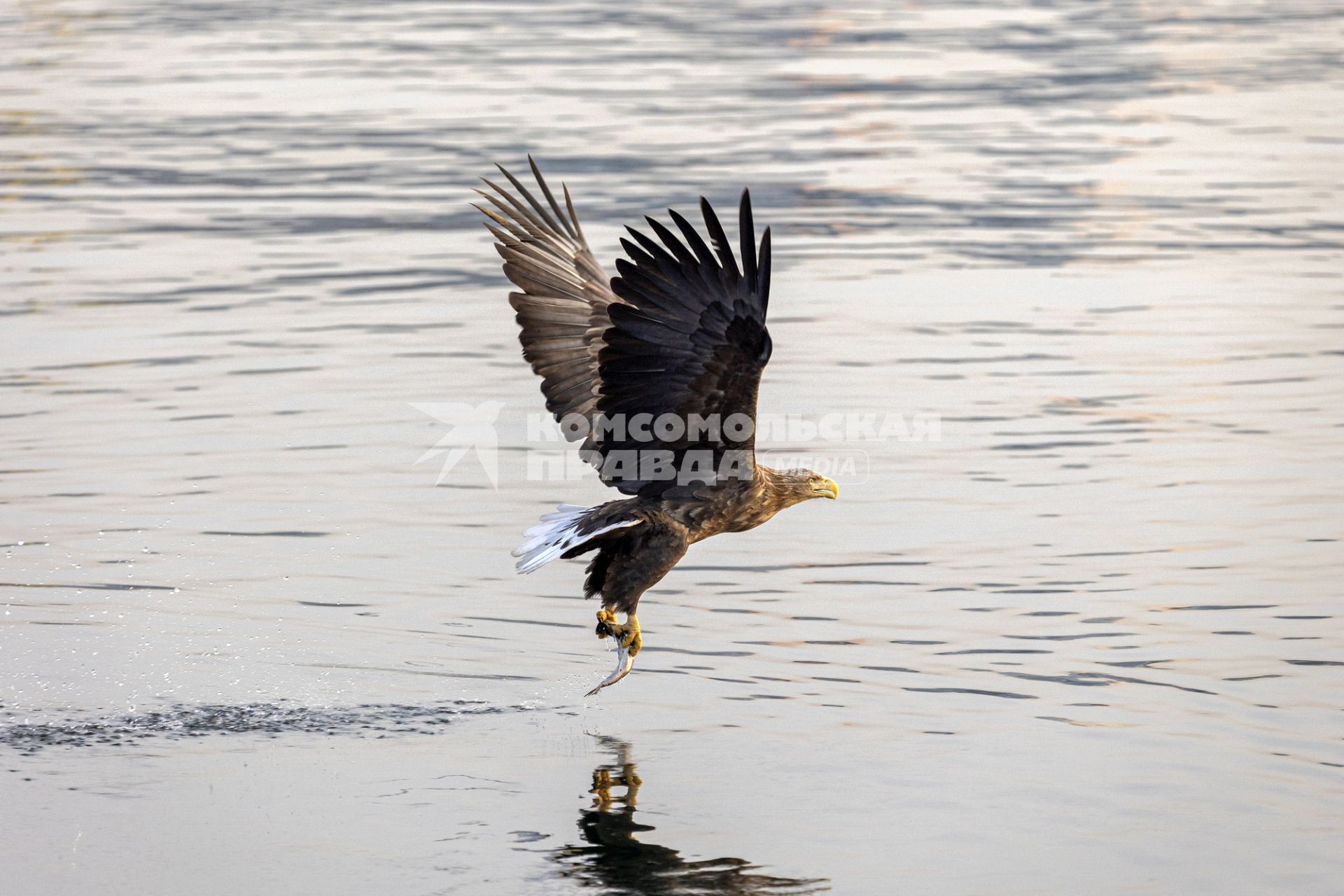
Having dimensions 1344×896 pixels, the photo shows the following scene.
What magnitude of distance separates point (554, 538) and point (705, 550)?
1931 mm

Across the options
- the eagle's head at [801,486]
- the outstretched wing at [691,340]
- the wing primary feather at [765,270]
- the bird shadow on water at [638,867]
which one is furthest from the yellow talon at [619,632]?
the wing primary feather at [765,270]

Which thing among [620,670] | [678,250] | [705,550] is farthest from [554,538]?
[705,550]

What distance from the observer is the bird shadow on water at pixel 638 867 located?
4.96 meters

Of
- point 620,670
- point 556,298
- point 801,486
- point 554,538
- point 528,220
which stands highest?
point 528,220

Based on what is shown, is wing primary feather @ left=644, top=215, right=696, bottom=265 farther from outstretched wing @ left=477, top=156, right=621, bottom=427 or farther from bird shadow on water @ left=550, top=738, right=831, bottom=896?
bird shadow on water @ left=550, top=738, right=831, bottom=896

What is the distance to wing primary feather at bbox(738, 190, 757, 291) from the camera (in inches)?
222

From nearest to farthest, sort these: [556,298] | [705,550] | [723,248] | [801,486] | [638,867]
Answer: [638,867]
[723,248]
[801,486]
[556,298]
[705,550]

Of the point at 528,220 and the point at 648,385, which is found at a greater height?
the point at 528,220

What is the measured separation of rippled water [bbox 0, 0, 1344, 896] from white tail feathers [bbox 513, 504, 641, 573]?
0.45 m

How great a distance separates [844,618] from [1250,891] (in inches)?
93.5

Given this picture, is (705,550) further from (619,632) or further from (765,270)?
(765,270)

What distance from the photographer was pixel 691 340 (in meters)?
6.01

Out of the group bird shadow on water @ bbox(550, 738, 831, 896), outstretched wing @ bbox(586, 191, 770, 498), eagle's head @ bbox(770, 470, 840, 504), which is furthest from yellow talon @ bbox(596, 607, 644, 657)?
bird shadow on water @ bbox(550, 738, 831, 896)

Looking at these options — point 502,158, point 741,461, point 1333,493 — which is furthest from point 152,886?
point 502,158
